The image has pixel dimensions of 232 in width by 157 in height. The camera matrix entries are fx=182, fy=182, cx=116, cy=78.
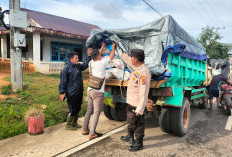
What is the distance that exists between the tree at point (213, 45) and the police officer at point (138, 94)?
86.5 ft

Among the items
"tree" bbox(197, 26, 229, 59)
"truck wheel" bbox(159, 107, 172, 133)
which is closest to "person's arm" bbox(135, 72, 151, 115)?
"truck wheel" bbox(159, 107, 172, 133)

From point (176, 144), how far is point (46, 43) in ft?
42.2

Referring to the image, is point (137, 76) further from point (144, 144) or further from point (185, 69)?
point (185, 69)

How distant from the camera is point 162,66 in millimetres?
3527

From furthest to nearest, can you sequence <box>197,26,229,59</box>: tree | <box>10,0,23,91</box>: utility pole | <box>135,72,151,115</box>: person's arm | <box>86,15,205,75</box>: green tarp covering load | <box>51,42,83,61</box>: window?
<box>197,26,229,59</box>: tree < <box>51,42,83,61</box>: window < <box>10,0,23,91</box>: utility pole < <box>86,15,205,75</box>: green tarp covering load < <box>135,72,151,115</box>: person's arm

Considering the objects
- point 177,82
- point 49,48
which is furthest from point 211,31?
point 177,82

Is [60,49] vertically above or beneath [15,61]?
above

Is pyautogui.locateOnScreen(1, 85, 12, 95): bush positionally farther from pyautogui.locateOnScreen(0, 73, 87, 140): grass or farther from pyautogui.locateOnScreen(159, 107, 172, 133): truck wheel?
pyautogui.locateOnScreen(159, 107, 172, 133): truck wheel

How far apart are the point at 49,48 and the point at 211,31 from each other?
23.4 m

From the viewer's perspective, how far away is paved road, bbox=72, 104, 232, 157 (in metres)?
3.28

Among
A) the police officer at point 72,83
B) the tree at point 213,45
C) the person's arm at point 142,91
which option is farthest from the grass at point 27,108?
the tree at point 213,45

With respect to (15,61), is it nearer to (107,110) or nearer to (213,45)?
(107,110)

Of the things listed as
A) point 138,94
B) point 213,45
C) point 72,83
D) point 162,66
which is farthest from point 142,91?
point 213,45

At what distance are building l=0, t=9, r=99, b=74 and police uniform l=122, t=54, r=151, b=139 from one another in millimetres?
10278
